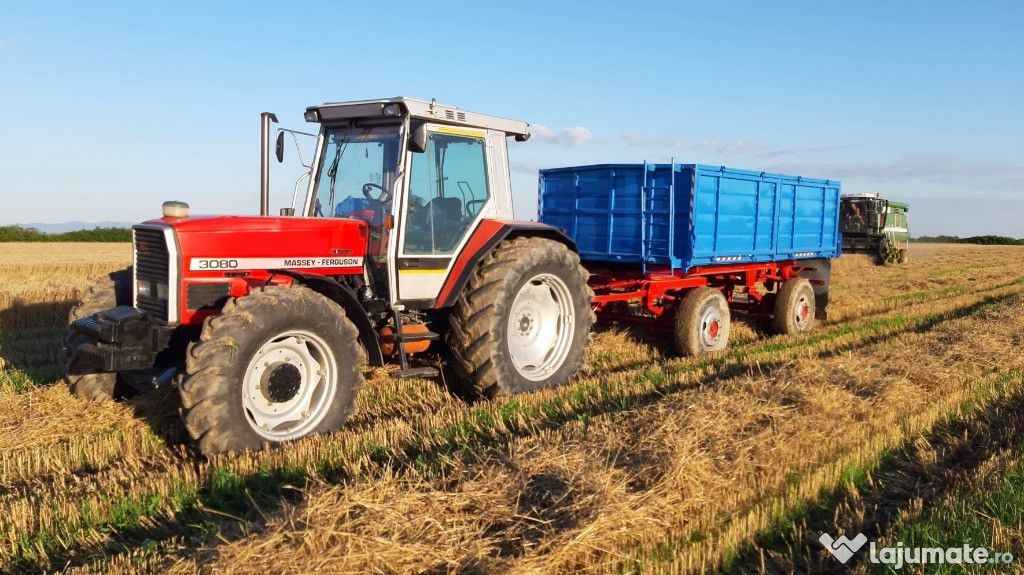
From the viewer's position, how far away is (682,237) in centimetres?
834

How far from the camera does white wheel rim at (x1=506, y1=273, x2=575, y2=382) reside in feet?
21.7

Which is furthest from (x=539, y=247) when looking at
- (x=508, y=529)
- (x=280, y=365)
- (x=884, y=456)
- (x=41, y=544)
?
(x=41, y=544)

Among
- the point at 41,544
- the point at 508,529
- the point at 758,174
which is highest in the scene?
the point at 758,174

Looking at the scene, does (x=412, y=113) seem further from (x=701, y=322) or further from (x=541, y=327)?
(x=701, y=322)

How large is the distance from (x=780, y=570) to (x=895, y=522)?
72cm

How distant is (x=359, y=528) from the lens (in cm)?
323

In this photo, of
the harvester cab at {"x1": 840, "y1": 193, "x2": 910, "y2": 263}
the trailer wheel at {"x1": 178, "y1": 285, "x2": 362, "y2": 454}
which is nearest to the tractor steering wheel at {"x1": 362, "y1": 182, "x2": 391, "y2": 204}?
the trailer wheel at {"x1": 178, "y1": 285, "x2": 362, "y2": 454}

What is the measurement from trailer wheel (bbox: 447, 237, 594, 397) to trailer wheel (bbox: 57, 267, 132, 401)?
246 cm

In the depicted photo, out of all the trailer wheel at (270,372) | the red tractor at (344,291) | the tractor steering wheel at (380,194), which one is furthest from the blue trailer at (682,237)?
the trailer wheel at (270,372)

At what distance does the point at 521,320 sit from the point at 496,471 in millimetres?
2847

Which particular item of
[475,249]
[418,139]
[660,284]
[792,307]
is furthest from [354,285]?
[792,307]

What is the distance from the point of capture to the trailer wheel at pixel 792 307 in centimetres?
1007

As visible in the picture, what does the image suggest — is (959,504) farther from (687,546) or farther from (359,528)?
(359,528)

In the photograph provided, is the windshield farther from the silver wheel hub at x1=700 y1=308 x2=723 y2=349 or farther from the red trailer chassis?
the silver wheel hub at x1=700 y1=308 x2=723 y2=349
